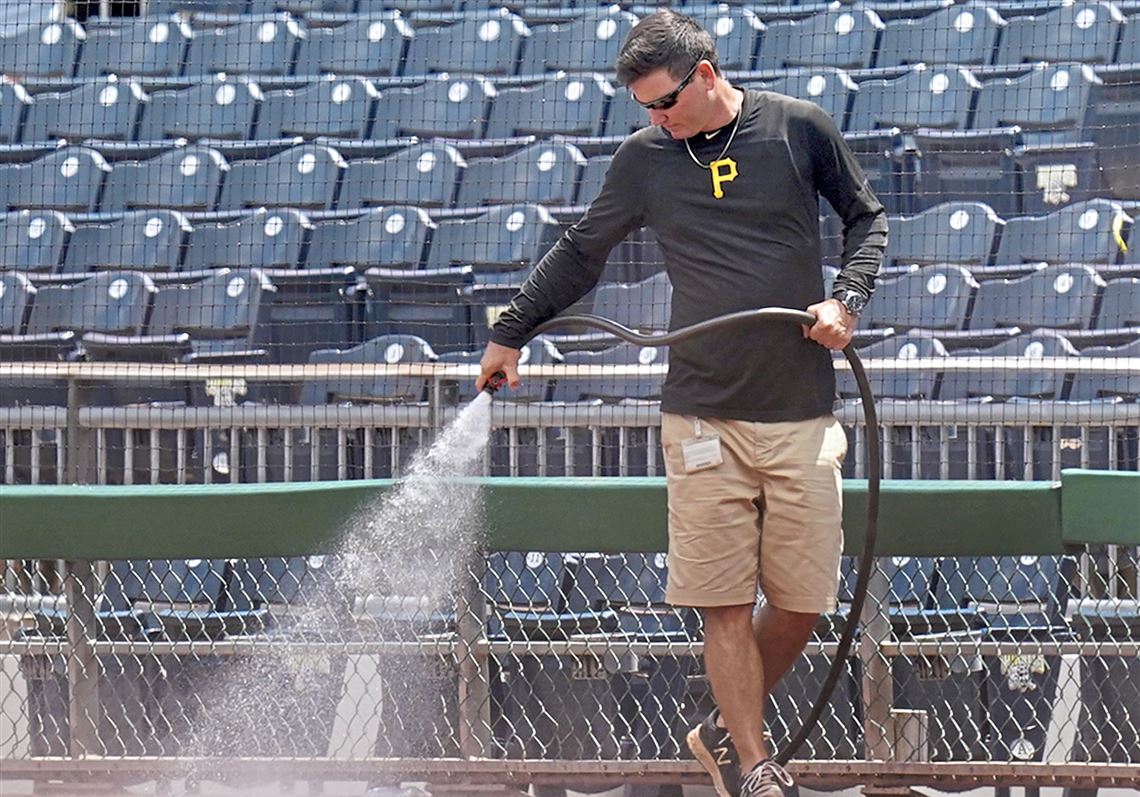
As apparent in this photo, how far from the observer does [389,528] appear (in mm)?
3533

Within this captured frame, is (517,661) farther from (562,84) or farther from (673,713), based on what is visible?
(562,84)

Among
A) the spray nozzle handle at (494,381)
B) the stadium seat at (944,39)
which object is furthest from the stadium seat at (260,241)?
the spray nozzle handle at (494,381)

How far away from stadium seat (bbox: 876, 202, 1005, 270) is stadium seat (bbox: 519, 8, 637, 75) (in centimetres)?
190

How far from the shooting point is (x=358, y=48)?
8.71 meters

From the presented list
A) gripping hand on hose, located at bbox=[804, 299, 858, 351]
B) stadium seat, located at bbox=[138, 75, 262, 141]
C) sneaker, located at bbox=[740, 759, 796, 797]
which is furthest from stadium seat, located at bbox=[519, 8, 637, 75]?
sneaker, located at bbox=[740, 759, 796, 797]

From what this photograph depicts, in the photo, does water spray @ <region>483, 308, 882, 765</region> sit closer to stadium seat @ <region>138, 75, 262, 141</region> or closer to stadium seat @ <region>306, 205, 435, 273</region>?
stadium seat @ <region>306, 205, 435, 273</region>

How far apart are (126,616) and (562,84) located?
14.9ft

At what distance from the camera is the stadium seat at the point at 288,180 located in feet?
25.8

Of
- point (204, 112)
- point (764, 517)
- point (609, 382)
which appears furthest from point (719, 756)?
point (204, 112)

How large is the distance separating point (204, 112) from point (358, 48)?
960mm

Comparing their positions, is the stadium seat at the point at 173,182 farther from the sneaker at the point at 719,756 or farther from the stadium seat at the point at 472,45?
the sneaker at the point at 719,756

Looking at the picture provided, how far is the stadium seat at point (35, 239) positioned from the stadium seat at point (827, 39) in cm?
379

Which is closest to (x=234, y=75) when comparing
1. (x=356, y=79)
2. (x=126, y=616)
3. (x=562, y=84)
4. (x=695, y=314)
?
(x=356, y=79)

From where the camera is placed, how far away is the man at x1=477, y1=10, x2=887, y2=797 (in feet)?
9.16
